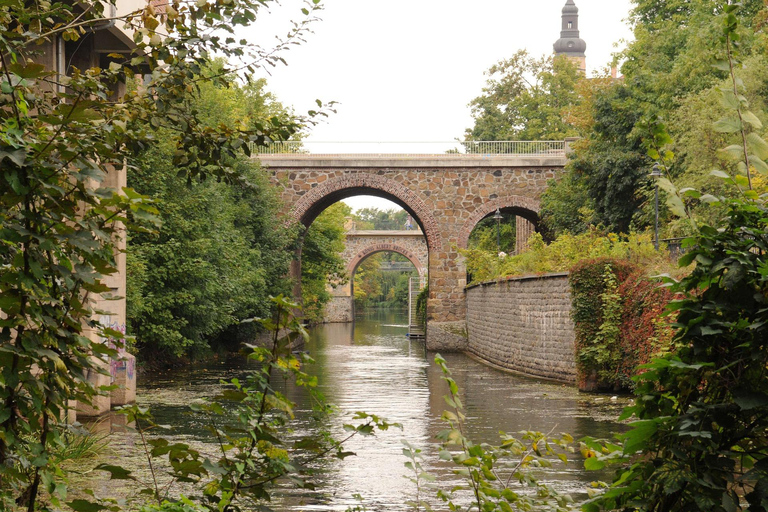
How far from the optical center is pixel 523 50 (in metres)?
48.5

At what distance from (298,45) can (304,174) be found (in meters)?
24.2

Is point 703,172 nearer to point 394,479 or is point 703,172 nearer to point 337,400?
point 337,400

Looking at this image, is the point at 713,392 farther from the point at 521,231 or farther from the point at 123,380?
the point at 521,231

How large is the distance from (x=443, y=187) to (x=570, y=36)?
7494 cm

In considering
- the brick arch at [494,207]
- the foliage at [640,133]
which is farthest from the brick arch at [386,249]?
the foliage at [640,133]

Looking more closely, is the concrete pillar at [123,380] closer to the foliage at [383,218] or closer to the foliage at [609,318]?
the foliage at [609,318]

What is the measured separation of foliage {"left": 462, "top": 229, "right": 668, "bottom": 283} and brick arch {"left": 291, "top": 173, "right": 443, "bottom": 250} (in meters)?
3.39

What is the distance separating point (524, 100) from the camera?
4641 centimetres

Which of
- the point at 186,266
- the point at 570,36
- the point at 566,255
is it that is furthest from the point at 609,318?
the point at 570,36

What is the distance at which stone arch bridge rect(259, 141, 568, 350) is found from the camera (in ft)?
92.6

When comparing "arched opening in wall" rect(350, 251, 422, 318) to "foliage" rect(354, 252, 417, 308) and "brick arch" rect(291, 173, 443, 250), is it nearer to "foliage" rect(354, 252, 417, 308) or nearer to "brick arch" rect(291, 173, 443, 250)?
"foliage" rect(354, 252, 417, 308)

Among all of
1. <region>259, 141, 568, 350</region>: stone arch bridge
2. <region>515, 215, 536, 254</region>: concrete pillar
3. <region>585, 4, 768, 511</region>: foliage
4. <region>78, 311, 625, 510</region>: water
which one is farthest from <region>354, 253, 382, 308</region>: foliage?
<region>585, 4, 768, 511</region>: foliage

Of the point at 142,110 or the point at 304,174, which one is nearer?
the point at 142,110

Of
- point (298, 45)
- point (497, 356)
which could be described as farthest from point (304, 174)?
point (298, 45)
